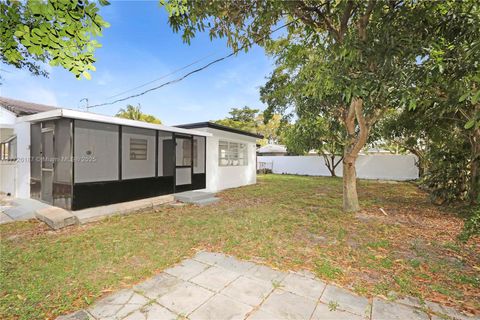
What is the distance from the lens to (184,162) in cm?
926

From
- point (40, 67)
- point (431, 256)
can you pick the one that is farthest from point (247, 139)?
point (431, 256)

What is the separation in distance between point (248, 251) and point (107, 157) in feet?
25.6

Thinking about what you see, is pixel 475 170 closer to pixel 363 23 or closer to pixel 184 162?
pixel 363 23

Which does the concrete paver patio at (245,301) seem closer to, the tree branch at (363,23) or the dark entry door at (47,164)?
the tree branch at (363,23)

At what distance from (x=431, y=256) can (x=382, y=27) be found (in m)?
3.75

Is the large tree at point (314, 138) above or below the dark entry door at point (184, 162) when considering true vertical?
above

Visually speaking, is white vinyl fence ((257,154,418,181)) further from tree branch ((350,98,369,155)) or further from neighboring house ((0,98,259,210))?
tree branch ((350,98,369,155))

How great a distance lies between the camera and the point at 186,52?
9219mm

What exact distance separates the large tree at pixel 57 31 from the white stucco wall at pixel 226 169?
7.61 meters

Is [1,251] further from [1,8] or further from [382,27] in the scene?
[382,27]

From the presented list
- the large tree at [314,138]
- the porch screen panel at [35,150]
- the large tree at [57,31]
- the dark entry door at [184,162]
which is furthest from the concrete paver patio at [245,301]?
the large tree at [314,138]

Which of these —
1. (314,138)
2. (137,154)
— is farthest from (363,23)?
(314,138)

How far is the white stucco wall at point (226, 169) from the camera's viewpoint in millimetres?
9836

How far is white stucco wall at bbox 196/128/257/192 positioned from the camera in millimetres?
9836
